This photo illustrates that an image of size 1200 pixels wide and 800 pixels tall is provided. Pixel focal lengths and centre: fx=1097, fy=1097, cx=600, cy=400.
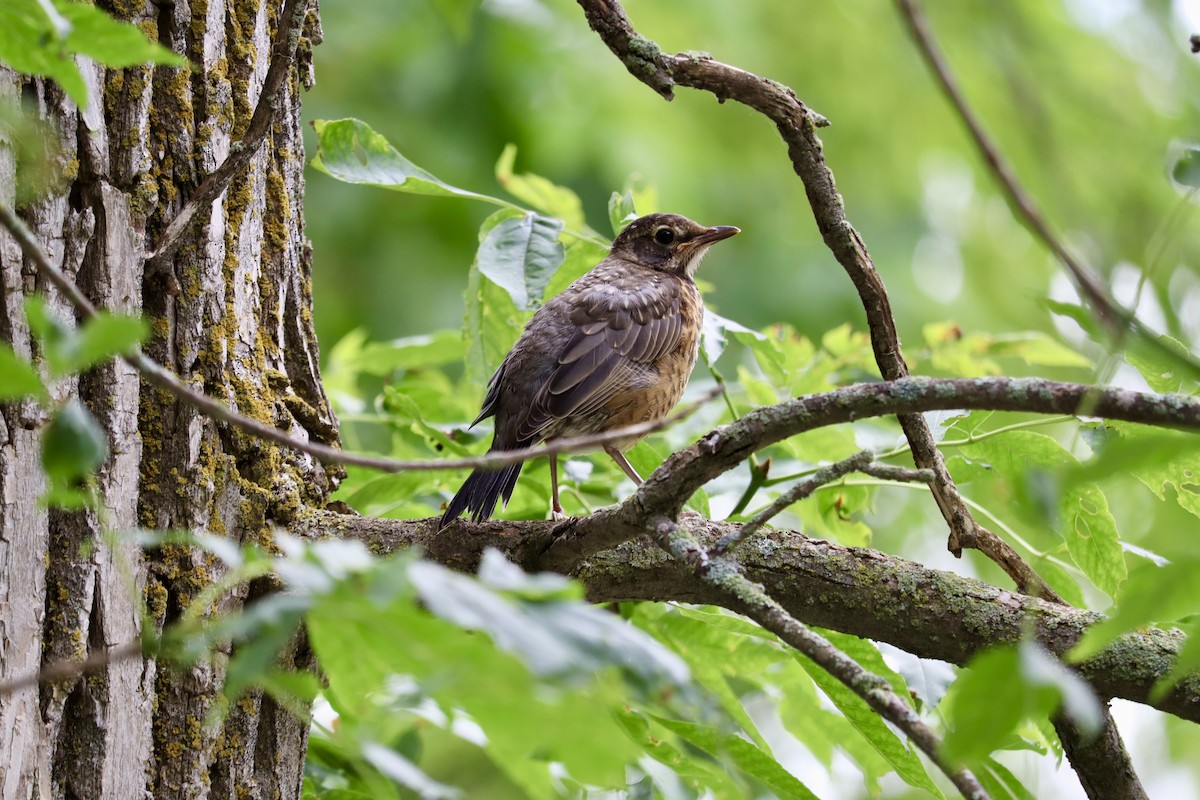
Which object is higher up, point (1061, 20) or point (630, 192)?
point (1061, 20)

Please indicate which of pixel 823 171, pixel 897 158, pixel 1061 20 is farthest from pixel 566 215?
pixel 897 158

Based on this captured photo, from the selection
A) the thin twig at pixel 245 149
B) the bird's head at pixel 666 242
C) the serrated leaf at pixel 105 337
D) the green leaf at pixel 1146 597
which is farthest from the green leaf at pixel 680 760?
the bird's head at pixel 666 242

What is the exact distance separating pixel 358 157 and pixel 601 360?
1.43m

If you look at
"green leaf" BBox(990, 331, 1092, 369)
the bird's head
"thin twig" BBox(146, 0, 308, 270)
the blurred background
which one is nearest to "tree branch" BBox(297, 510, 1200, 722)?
"thin twig" BBox(146, 0, 308, 270)

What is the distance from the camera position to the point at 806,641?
60.6 inches

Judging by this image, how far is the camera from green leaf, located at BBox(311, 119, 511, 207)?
267 cm

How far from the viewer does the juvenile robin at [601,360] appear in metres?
3.66

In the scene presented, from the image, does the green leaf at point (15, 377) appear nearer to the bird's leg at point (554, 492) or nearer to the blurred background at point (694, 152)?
the bird's leg at point (554, 492)

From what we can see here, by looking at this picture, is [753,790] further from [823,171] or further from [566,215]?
[566,215]

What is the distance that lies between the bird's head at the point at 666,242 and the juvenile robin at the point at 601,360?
0.16 metres

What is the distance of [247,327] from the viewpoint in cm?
239

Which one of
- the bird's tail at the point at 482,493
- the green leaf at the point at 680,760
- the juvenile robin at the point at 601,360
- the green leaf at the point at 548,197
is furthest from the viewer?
the juvenile robin at the point at 601,360

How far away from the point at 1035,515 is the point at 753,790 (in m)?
0.97

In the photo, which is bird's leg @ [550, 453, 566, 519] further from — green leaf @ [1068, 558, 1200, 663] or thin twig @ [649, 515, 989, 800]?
green leaf @ [1068, 558, 1200, 663]
